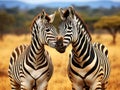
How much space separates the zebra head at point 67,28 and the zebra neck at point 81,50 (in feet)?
0.69

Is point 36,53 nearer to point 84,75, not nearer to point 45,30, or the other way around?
point 45,30

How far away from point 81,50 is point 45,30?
2.64 ft

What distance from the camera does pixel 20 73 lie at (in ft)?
24.8

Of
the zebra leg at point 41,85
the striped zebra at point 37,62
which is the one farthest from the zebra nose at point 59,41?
the zebra leg at point 41,85

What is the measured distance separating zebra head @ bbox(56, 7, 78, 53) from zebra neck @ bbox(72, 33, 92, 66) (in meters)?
0.21

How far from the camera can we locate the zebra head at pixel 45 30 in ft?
23.3

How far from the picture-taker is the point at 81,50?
24.2ft

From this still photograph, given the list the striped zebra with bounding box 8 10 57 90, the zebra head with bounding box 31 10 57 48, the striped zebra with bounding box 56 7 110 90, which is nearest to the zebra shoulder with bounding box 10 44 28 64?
the striped zebra with bounding box 8 10 57 90

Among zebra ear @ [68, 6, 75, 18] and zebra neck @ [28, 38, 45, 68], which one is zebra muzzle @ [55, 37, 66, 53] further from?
zebra neck @ [28, 38, 45, 68]

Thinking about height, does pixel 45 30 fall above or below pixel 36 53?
above

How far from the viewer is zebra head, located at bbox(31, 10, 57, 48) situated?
279 inches

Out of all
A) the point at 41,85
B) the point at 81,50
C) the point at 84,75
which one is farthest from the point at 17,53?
the point at 84,75

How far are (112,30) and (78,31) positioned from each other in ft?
100

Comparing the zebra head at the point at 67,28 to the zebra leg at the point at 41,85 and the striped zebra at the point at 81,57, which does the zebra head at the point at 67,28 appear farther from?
the zebra leg at the point at 41,85
